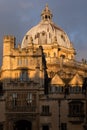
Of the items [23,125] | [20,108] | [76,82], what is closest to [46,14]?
[76,82]

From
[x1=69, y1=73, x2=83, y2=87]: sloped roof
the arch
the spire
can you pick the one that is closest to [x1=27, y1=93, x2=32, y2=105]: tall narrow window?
the arch

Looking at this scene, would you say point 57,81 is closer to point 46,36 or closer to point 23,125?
point 23,125

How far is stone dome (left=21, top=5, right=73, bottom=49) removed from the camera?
12162 centimetres

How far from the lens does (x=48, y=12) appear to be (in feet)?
434

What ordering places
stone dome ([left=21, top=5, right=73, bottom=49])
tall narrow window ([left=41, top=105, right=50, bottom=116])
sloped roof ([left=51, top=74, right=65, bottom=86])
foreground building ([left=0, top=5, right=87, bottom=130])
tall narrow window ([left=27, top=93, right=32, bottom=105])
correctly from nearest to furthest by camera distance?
foreground building ([left=0, top=5, right=87, bottom=130])
tall narrow window ([left=41, top=105, right=50, bottom=116])
tall narrow window ([left=27, top=93, right=32, bottom=105])
sloped roof ([left=51, top=74, right=65, bottom=86])
stone dome ([left=21, top=5, right=73, bottom=49])

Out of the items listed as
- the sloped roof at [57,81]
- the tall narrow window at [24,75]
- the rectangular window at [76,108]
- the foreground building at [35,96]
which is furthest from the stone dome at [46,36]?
the rectangular window at [76,108]

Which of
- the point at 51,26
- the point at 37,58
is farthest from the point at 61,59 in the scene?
the point at 37,58

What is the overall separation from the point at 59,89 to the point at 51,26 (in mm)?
49954

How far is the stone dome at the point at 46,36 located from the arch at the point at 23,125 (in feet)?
139

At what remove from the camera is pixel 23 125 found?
79500 millimetres

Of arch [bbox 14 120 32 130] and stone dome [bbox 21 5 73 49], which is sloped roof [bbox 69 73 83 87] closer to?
arch [bbox 14 120 32 130]

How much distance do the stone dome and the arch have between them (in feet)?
139

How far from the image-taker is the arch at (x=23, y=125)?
7839cm

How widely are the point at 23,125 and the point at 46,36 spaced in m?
47.2
